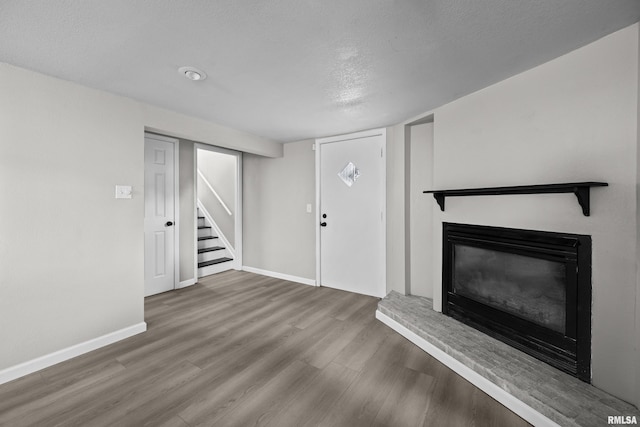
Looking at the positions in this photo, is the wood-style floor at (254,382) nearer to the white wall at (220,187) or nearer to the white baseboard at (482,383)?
the white baseboard at (482,383)

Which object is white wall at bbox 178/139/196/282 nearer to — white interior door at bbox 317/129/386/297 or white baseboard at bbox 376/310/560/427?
white interior door at bbox 317/129/386/297

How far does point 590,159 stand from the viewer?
5.38 feet

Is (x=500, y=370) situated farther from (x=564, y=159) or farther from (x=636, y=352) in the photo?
(x=564, y=159)

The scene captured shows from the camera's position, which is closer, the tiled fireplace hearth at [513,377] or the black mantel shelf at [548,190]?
the tiled fireplace hearth at [513,377]

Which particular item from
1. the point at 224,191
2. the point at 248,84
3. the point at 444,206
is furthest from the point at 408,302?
the point at 224,191

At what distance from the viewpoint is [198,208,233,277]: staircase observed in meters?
4.57

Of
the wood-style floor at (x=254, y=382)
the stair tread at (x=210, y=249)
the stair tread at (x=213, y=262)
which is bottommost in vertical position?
the wood-style floor at (x=254, y=382)

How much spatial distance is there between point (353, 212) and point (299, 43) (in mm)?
2407

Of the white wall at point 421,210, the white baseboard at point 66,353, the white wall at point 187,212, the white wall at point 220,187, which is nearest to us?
the white baseboard at point 66,353

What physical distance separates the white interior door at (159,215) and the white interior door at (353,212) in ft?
7.13

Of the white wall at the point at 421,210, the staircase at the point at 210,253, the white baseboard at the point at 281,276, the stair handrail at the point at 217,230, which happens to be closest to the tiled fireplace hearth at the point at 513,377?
the white wall at the point at 421,210

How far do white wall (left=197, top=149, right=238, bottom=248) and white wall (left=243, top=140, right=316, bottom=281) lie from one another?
381 millimetres

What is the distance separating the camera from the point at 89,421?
152 cm

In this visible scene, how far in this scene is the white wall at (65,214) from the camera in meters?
1.92
